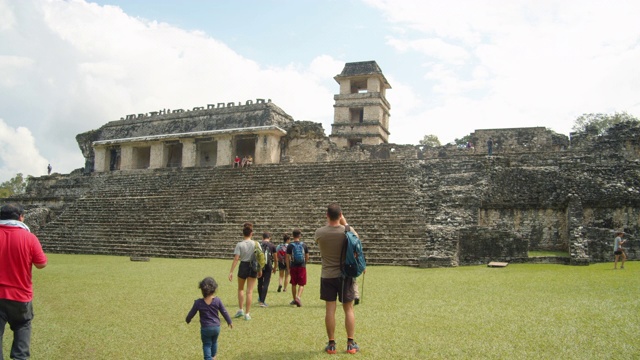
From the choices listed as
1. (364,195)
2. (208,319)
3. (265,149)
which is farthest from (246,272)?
(265,149)

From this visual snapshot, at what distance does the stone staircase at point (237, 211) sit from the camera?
14.5 meters

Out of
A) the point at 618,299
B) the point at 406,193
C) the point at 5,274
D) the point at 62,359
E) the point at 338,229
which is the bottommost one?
the point at 62,359

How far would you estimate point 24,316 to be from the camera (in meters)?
4.01

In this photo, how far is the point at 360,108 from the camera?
3156 centimetres

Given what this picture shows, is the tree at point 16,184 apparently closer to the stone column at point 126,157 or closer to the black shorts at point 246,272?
the stone column at point 126,157

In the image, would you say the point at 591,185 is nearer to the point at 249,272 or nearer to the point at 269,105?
the point at 249,272

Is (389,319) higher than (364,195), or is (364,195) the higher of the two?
(364,195)

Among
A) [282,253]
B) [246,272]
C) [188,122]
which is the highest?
[188,122]

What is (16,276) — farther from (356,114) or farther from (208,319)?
(356,114)

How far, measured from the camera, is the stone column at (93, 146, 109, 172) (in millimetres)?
29484

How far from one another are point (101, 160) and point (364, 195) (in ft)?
64.3

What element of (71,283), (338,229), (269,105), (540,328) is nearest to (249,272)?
(338,229)

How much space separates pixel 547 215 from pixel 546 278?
5146mm

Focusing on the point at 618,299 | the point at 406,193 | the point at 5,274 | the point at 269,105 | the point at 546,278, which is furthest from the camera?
the point at 269,105
